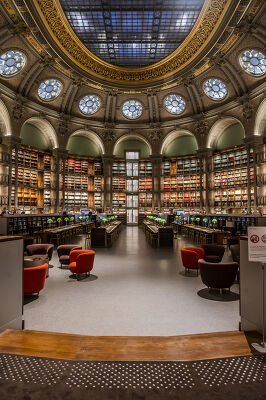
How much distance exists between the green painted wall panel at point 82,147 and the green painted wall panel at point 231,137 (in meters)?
13.2

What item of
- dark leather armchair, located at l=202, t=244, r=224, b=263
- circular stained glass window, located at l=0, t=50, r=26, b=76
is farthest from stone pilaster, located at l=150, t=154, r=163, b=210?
dark leather armchair, located at l=202, t=244, r=224, b=263

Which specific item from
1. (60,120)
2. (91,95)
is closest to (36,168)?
(60,120)

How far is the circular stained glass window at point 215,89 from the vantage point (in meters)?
20.6

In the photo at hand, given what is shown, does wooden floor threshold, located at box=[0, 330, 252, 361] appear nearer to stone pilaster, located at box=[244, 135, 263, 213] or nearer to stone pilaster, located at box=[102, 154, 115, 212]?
stone pilaster, located at box=[244, 135, 263, 213]

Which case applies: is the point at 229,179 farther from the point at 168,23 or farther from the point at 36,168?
the point at 36,168

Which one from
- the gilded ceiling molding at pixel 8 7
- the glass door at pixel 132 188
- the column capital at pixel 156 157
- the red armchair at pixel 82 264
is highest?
the gilded ceiling molding at pixel 8 7

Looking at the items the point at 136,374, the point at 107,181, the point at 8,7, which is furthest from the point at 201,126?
the point at 136,374

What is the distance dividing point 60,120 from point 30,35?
302 inches

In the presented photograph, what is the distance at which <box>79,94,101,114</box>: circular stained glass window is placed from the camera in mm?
23578

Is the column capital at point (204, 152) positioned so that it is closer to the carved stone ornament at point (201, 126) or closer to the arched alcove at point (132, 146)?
the carved stone ornament at point (201, 126)

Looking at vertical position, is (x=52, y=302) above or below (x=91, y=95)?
below

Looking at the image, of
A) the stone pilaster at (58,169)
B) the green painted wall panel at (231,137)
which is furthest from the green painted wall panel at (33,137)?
the green painted wall panel at (231,137)

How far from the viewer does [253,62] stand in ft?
56.2

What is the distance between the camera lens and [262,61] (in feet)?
54.8
